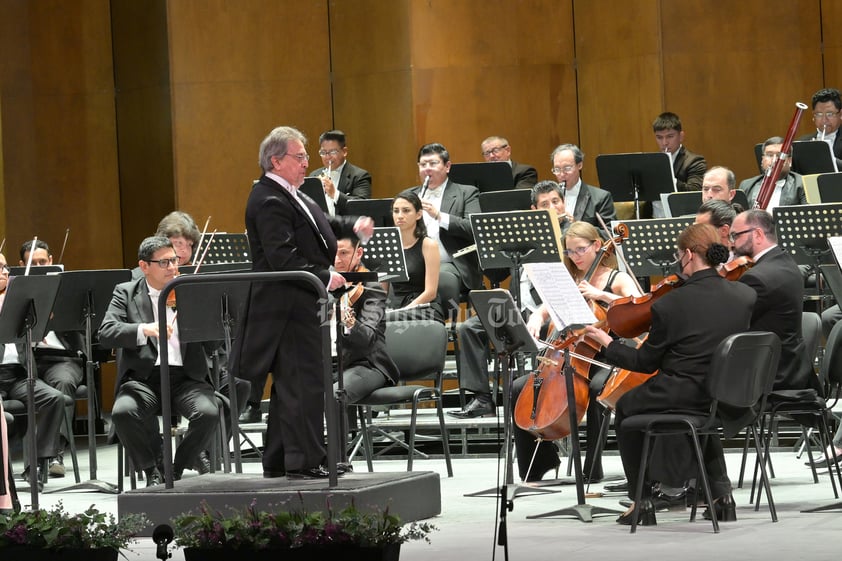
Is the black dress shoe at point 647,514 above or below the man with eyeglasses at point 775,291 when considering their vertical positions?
below

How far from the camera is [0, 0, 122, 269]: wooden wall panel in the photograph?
10.7m

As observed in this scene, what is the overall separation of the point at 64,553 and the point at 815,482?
358cm

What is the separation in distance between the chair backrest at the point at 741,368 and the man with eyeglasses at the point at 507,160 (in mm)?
4073

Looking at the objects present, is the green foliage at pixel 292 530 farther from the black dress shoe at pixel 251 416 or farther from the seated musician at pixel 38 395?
Answer: the black dress shoe at pixel 251 416

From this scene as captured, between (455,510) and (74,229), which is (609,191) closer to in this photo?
(455,510)

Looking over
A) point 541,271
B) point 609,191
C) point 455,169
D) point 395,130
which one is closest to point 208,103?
point 395,130

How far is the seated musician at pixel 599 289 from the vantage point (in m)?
6.20

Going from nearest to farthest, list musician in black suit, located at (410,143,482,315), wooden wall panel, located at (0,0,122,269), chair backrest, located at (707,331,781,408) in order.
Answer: chair backrest, located at (707,331,781,408) < musician in black suit, located at (410,143,482,315) < wooden wall panel, located at (0,0,122,269)

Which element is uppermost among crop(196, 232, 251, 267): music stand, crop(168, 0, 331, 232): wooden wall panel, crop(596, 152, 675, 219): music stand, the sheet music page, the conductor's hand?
crop(168, 0, 331, 232): wooden wall panel

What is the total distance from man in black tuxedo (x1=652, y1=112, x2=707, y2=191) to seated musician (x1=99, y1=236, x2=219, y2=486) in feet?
12.3

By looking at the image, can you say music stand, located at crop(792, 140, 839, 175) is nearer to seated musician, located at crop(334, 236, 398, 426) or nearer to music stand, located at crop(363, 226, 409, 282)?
music stand, located at crop(363, 226, 409, 282)

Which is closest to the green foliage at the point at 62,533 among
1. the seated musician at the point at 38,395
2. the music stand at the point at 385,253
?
the seated musician at the point at 38,395

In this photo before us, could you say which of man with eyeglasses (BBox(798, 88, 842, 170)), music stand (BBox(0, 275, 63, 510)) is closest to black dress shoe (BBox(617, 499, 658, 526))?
music stand (BBox(0, 275, 63, 510))

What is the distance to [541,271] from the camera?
5.12 meters
